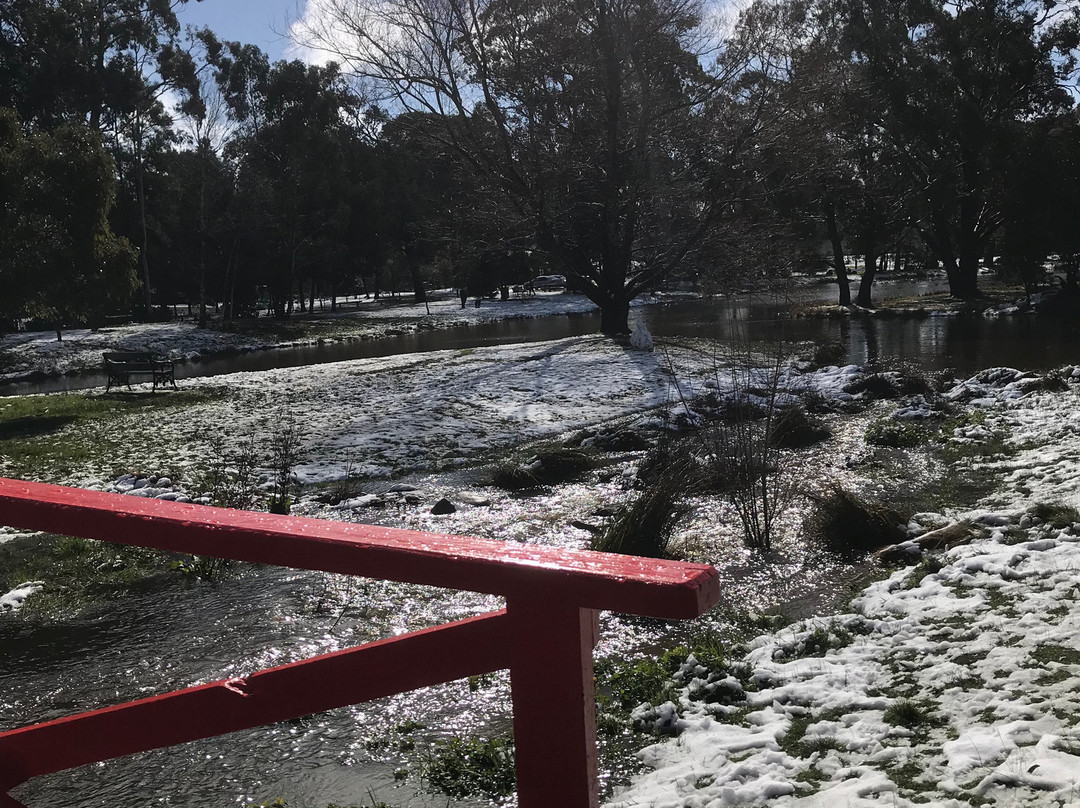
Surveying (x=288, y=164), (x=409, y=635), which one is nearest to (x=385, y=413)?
(x=409, y=635)

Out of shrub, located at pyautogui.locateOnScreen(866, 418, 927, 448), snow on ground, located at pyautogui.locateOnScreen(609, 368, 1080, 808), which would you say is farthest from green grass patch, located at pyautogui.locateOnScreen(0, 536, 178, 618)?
shrub, located at pyautogui.locateOnScreen(866, 418, 927, 448)

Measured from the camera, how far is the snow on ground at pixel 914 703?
3270 millimetres

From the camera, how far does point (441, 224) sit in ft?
97.5

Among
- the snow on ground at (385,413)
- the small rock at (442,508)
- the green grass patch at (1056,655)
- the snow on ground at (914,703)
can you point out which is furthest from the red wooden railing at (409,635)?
the snow on ground at (385,413)

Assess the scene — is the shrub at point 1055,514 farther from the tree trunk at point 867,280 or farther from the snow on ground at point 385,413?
the tree trunk at point 867,280

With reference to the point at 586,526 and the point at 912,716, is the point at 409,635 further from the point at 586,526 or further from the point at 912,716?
the point at 586,526

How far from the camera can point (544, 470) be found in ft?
36.6

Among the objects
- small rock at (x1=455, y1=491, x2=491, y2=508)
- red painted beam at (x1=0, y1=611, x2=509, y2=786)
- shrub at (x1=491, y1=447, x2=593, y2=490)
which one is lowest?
small rock at (x1=455, y1=491, x2=491, y2=508)

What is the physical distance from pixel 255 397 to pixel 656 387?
26.5ft

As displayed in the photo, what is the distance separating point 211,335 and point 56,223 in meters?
21.5

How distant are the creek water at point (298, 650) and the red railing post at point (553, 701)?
2640 mm

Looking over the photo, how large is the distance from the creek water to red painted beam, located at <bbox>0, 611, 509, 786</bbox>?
7.22 ft

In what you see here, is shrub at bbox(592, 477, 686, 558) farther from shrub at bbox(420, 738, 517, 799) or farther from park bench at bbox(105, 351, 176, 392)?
park bench at bbox(105, 351, 176, 392)

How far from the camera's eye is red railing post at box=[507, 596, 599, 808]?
4.49 feet
